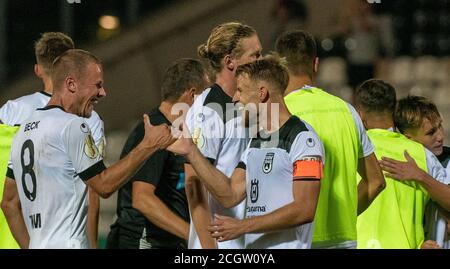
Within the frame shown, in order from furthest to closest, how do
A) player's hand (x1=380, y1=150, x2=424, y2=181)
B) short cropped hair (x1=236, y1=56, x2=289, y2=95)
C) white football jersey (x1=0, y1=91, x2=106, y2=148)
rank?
white football jersey (x1=0, y1=91, x2=106, y2=148), player's hand (x1=380, y1=150, x2=424, y2=181), short cropped hair (x1=236, y1=56, x2=289, y2=95)

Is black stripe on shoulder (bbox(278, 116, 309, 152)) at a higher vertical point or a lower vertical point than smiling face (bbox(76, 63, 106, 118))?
lower

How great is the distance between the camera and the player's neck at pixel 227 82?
7.64 metres

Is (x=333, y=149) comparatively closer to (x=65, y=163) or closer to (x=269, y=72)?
(x=269, y=72)

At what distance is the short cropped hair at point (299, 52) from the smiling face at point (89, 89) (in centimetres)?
136

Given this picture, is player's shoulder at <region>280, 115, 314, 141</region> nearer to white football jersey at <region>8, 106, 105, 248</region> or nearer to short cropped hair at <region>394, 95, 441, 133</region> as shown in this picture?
white football jersey at <region>8, 106, 105, 248</region>

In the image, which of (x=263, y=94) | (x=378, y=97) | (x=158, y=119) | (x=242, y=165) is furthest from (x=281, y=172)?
(x=158, y=119)

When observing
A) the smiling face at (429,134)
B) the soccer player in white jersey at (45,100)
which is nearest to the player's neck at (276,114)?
the soccer player in white jersey at (45,100)

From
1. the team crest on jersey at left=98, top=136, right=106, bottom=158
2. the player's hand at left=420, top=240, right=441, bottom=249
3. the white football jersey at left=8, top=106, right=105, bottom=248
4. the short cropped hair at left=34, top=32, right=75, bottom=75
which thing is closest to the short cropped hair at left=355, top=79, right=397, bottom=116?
the player's hand at left=420, top=240, right=441, bottom=249

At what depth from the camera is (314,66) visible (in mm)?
7910

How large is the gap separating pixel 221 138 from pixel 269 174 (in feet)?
2.32

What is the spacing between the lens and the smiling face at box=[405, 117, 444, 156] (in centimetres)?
840

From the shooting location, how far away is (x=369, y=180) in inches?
311

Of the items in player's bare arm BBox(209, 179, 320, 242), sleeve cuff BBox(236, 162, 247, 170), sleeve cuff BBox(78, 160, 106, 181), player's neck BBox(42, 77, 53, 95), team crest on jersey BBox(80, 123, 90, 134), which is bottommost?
player's bare arm BBox(209, 179, 320, 242)

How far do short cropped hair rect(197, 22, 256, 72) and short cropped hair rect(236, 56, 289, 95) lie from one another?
2.12 ft
